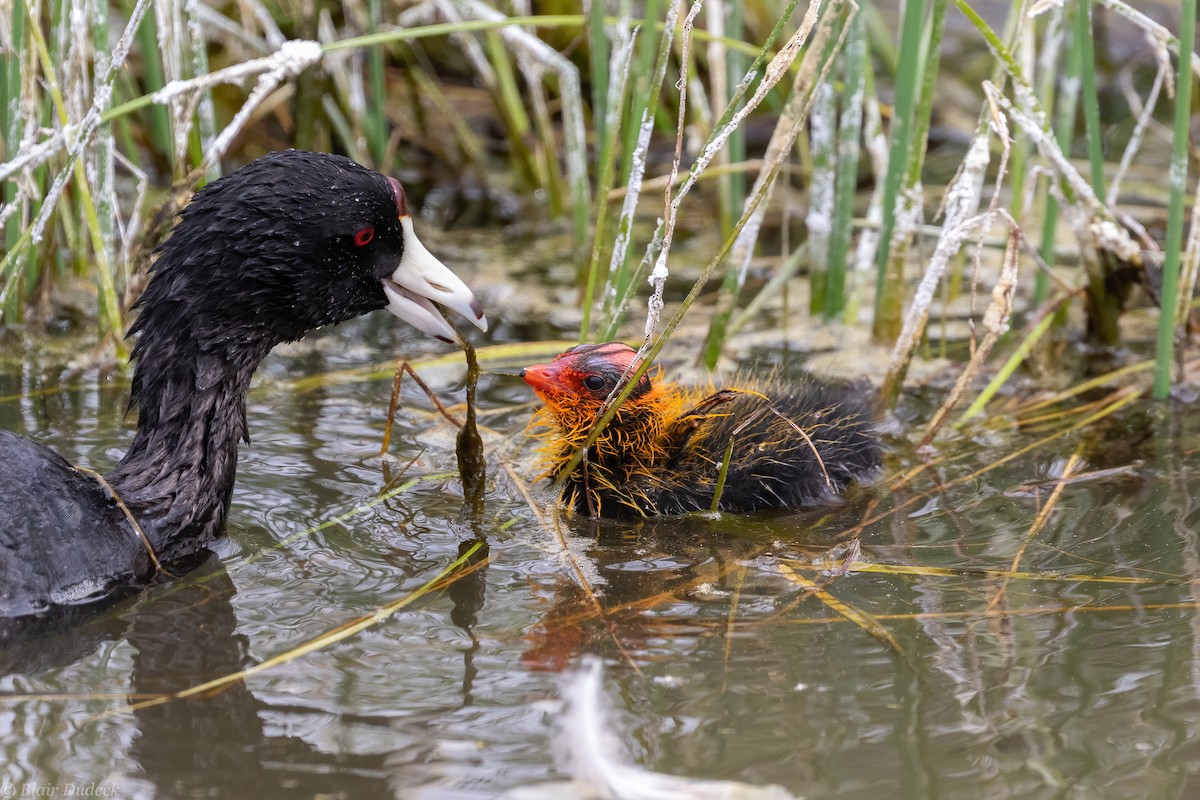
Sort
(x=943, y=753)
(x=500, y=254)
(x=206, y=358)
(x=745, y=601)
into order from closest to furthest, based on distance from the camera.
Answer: (x=943, y=753) < (x=745, y=601) < (x=206, y=358) < (x=500, y=254)

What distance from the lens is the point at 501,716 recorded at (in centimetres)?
230

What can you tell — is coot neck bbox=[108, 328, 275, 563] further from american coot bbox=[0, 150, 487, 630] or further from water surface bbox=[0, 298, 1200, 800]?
water surface bbox=[0, 298, 1200, 800]

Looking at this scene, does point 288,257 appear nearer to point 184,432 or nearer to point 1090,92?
point 184,432

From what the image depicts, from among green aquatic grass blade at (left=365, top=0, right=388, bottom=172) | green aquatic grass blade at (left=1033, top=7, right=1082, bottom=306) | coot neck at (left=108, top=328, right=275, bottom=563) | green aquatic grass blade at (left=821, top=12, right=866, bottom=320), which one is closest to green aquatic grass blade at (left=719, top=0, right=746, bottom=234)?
green aquatic grass blade at (left=821, top=12, right=866, bottom=320)

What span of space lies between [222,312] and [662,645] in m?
1.29

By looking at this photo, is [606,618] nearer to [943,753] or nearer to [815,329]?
[943,753]

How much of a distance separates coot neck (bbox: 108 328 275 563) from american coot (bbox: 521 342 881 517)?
30.4 inches

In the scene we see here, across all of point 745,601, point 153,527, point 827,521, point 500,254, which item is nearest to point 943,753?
point 745,601

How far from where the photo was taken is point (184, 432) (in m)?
3.08

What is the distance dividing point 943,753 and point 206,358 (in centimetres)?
185

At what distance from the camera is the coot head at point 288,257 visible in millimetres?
2986

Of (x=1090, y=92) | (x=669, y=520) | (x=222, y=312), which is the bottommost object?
(x=669, y=520)

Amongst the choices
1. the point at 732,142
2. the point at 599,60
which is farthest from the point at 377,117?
the point at 732,142

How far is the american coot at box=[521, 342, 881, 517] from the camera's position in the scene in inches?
136
